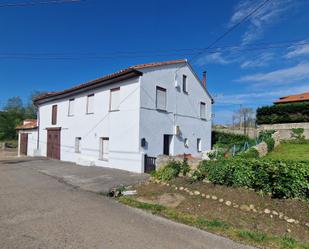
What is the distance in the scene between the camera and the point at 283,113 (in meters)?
24.8

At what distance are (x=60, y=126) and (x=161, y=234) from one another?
18002 mm

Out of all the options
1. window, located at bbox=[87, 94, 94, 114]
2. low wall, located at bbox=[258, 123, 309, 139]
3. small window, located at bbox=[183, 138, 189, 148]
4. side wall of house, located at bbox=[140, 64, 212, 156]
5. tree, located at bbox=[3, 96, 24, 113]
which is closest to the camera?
side wall of house, located at bbox=[140, 64, 212, 156]

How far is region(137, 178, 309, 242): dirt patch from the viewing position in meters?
5.75

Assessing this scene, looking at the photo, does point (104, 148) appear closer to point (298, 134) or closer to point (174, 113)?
point (174, 113)

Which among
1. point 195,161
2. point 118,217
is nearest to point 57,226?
point 118,217

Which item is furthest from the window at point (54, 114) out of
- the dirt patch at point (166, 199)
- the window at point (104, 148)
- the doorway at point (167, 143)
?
the dirt patch at point (166, 199)

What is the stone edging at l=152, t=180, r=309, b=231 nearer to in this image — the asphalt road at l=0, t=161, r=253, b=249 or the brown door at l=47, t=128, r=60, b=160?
the asphalt road at l=0, t=161, r=253, b=249

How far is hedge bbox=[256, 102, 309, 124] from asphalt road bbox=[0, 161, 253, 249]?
22.2 m

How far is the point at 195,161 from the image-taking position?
9992mm

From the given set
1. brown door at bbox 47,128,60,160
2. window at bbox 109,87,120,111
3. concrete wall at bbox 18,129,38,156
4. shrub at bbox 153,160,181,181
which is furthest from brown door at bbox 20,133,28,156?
shrub at bbox 153,160,181,181

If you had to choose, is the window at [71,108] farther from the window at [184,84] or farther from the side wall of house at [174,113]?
the window at [184,84]

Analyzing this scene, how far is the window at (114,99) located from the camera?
50.3 ft

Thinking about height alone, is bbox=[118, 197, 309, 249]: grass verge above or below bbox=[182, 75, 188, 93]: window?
below

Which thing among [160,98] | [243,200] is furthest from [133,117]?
[243,200]
